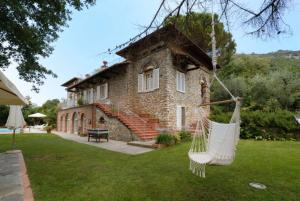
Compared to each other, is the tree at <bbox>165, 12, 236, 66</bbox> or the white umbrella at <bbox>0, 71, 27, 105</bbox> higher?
the tree at <bbox>165, 12, 236, 66</bbox>

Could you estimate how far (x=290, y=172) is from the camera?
4805mm

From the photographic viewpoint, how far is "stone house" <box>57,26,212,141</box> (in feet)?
39.3

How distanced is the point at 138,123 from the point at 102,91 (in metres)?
6.12

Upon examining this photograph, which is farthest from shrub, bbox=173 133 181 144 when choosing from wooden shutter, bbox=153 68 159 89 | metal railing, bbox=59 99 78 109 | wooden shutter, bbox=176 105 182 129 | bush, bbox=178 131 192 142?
metal railing, bbox=59 99 78 109

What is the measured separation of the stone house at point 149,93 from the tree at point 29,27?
3.34m

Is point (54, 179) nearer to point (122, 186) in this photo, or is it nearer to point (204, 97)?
point (122, 186)

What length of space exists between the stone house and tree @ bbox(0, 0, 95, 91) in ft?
11.0

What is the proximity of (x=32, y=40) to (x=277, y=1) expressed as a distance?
7.37 metres

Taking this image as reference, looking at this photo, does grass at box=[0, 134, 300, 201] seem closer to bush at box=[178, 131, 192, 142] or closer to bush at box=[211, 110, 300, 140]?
bush at box=[178, 131, 192, 142]

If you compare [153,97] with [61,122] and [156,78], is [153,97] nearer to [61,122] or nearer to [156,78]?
[156,78]

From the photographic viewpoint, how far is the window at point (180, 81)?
13172 millimetres

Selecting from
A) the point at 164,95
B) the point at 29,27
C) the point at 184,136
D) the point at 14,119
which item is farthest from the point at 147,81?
the point at 14,119

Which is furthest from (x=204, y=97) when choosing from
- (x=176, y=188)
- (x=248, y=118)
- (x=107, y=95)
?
(x=176, y=188)

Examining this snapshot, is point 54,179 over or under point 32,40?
under
